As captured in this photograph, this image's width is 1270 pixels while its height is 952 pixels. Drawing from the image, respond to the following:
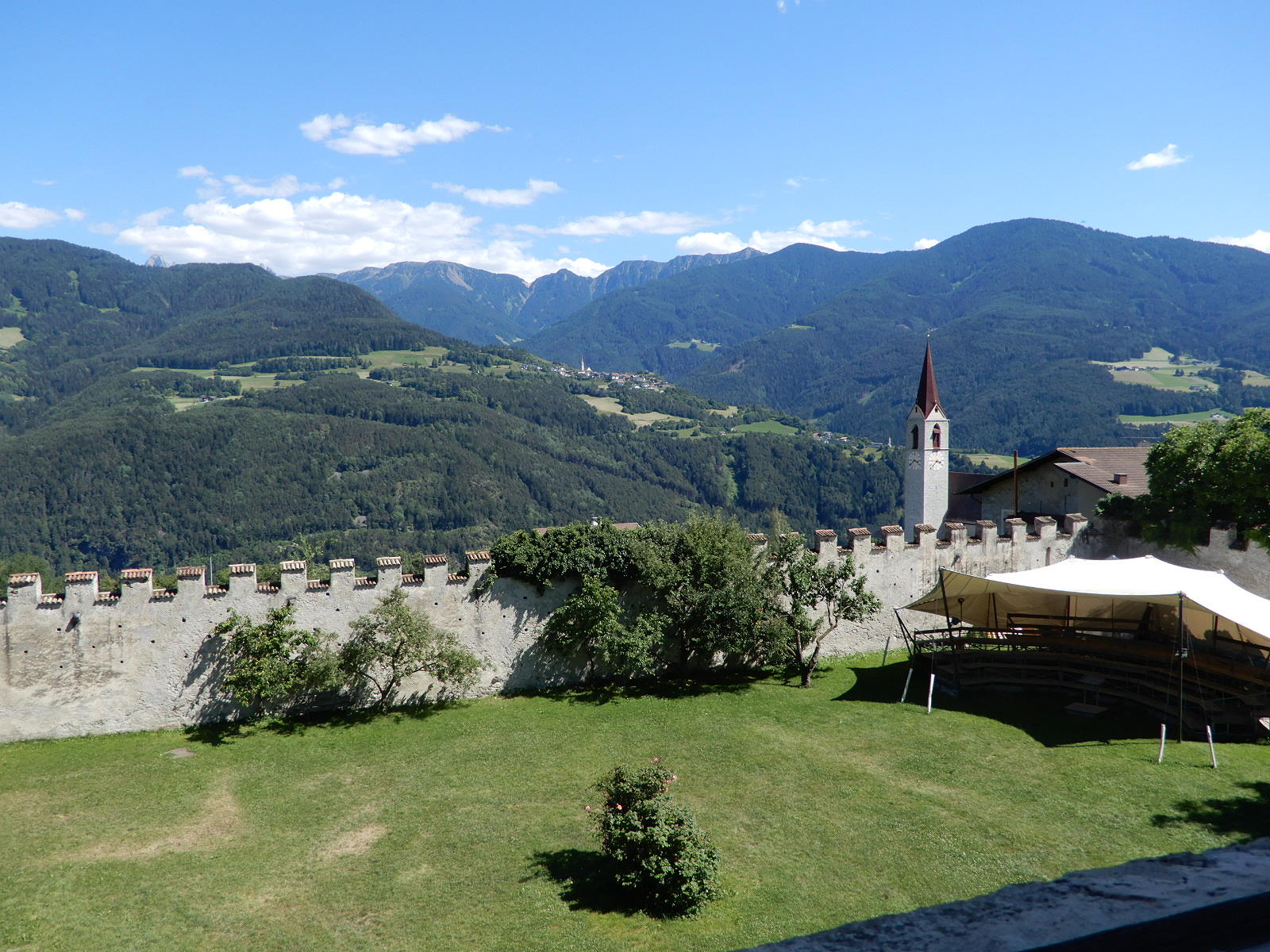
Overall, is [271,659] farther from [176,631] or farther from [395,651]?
[395,651]

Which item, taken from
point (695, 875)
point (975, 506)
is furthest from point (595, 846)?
point (975, 506)

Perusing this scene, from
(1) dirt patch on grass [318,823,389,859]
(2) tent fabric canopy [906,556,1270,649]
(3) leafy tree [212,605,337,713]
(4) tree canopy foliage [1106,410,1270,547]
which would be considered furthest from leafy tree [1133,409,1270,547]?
(3) leafy tree [212,605,337,713]

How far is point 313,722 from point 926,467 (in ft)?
130

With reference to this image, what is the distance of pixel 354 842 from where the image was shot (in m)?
14.4

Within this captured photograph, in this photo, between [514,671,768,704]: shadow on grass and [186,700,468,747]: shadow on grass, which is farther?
[514,671,768,704]: shadow on grass

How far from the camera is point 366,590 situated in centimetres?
2103

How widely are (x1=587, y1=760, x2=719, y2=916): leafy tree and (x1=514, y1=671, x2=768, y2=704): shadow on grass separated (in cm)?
921

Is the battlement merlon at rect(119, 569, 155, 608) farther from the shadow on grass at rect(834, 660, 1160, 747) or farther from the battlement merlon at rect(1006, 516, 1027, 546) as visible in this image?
the battlement merlon at rect(1006, 516, 1027, 546)

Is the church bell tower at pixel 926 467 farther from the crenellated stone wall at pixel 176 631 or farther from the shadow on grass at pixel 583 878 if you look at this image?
the shadow on grass at pixel 583 878

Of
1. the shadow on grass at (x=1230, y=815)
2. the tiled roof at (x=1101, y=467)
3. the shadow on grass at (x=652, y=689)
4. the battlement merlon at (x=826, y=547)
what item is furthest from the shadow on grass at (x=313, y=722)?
the tiled roof at (x=1101, y=467)

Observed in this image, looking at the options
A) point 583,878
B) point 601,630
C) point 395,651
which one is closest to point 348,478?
point 395,651

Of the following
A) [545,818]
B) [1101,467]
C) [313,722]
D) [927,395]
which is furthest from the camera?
[927,395]

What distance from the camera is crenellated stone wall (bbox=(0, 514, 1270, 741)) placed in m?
19.1

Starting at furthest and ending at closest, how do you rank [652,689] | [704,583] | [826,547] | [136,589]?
[826,547], [652,689], [704,583], [136,589]
